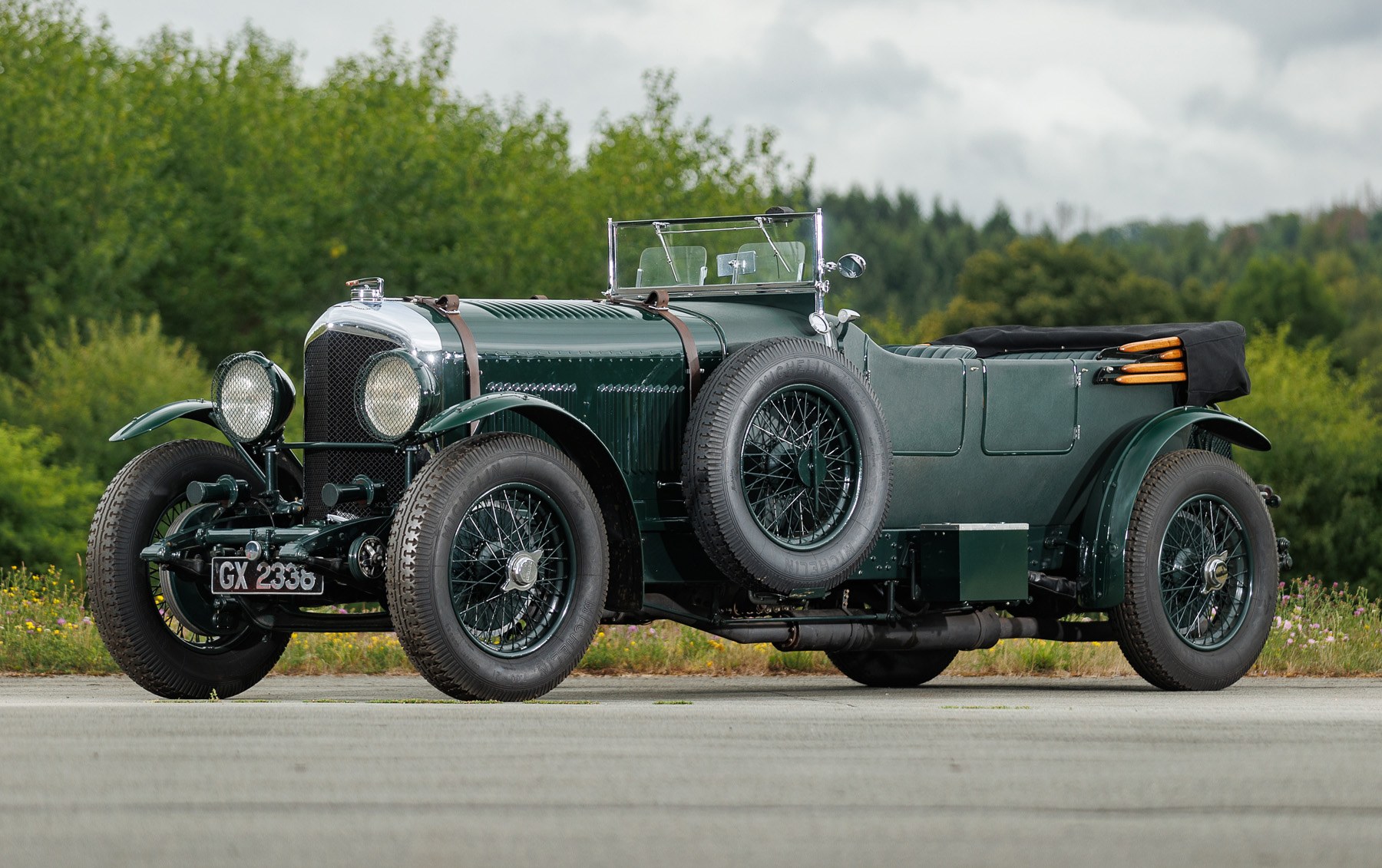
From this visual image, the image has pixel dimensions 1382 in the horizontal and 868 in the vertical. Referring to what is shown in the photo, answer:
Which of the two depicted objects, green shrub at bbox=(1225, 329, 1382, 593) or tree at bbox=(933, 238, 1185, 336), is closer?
green shrub at bbox=(1225, 329, 1382, 593)

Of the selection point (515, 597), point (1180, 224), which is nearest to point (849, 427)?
point (515, 597)

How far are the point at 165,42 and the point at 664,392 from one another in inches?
2264

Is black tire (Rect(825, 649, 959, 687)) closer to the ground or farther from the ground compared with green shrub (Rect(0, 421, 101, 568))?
farther from the ground

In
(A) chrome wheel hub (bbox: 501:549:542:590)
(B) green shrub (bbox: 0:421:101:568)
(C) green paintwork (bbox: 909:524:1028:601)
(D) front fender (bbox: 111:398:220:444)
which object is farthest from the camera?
(B) green shrub (bbox: 0:421:101:568)

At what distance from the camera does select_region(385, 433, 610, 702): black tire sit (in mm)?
7668

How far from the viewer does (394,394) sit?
8344 millimetres

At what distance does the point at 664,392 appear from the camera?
9.02 metres

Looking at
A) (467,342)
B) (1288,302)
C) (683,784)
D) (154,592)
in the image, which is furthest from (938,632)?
(1288,302)

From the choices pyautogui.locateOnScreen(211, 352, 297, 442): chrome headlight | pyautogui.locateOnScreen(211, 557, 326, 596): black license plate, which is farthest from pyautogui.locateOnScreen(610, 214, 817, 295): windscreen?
pyautogui.locateOnScreen(211, 557, 326, 596): black license plate

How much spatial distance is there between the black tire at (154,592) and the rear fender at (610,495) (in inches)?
55.5

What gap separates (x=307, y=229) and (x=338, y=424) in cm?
4555

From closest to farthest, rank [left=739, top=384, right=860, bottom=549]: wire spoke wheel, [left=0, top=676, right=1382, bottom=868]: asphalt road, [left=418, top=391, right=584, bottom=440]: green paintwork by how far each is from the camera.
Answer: [left=0, top=676, right=1382, bottom=868]: asphalt road < [left=418, top=391, right=584, bottom=440]: green paintwork < [left=739, top=384, right=860, bottom=549]: wire spoke wheel

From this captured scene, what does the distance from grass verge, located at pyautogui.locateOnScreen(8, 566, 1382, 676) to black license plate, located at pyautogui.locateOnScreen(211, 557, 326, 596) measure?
2945mm

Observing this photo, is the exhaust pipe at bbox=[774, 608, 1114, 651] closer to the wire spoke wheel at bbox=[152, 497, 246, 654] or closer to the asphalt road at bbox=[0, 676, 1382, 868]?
the asphalt road at bbox=[0, 676, 1382, 868]
